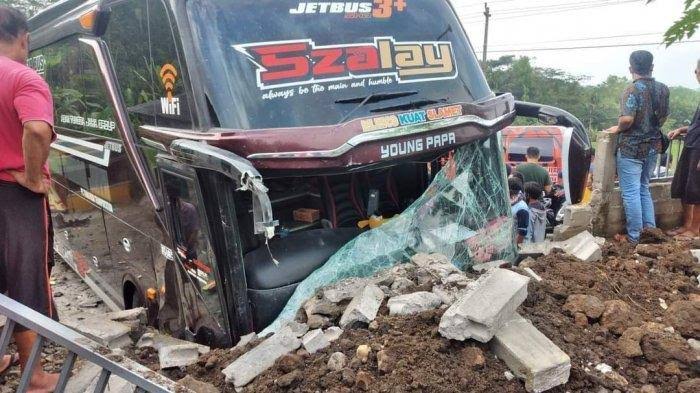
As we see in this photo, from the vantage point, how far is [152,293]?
4004mm

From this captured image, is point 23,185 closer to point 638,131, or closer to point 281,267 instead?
point 281,267

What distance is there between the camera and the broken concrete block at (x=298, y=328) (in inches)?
111

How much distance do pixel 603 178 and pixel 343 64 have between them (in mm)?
3490

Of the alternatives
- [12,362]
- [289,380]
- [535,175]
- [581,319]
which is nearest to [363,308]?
[289,380]

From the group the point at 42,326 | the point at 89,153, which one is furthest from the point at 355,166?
the point at 89,153

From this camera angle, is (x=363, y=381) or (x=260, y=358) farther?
(x=260, y=358)

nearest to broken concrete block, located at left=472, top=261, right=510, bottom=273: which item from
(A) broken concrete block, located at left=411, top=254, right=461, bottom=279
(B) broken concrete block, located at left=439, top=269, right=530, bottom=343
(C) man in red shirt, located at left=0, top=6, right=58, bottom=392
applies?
(A) broken concrete block, located at left=411, top=254, right=461, bottom=279

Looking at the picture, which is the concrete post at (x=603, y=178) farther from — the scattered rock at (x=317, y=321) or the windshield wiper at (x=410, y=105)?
the scattered rock at (x=317, y=321)

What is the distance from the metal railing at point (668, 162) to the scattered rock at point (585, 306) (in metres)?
3.75

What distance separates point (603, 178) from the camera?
5.53 metres

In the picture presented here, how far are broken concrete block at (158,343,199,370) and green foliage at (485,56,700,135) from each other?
30.7 metres

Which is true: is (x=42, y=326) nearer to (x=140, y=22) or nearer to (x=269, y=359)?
(x=269, y=359)

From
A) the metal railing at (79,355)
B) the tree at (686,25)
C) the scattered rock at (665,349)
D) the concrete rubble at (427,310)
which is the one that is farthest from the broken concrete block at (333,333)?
the tree at (686,25)

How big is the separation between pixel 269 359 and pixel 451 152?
1.87 metres
